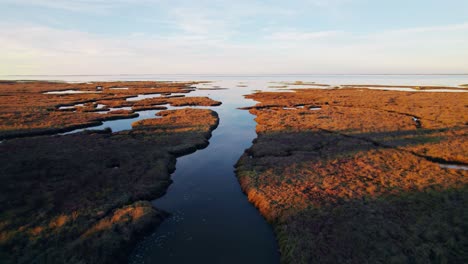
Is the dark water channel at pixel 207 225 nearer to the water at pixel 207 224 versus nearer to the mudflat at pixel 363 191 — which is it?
the water at pixel 207 224

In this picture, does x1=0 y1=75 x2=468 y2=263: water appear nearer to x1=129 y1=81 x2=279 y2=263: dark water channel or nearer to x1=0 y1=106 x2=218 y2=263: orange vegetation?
x1=129 y1=81 x2=279 y2=263: dark water channel

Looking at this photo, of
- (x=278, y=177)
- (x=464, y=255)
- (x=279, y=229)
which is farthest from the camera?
(x=278, y=177)

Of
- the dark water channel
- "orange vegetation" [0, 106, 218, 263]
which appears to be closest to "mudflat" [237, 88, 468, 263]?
the dark water channel

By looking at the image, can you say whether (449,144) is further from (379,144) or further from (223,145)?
(223,145)

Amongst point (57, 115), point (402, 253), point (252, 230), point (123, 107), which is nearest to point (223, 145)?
point (252, 230)

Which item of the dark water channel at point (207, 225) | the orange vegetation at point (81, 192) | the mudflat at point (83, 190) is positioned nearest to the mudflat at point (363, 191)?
the dark water channel at point (207, 225)

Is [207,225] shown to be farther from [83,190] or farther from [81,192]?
[83,190]
